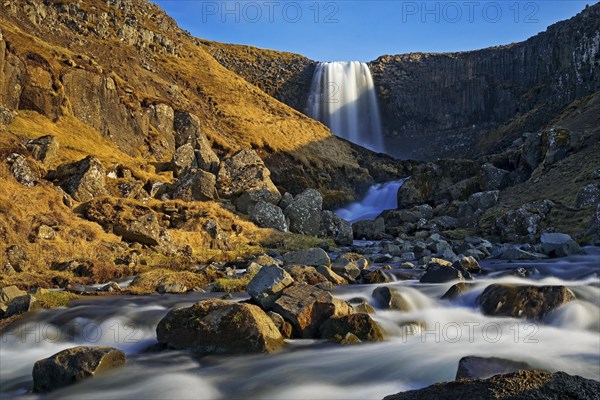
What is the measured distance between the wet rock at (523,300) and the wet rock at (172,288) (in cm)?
842

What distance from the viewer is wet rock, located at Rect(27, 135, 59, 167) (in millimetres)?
26458

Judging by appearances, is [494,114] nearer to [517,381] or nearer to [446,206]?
[446,206]

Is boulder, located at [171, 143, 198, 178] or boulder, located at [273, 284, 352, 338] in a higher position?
boulder, located at [171, 143, 198, 178]

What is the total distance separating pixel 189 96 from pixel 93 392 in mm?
56504

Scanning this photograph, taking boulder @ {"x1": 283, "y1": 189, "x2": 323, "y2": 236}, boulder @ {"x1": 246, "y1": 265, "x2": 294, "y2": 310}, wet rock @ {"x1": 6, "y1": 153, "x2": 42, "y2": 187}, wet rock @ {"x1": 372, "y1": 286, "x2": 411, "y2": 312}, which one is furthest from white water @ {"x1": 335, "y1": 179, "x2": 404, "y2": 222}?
boulder @ {"x1": 246, "y1": 265, "x2": 294, "y2": 310}

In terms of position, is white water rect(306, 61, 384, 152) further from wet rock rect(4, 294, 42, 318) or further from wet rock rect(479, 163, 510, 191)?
wet rock rect(4, 294, 42, 318)

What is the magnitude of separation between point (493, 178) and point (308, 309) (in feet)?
119

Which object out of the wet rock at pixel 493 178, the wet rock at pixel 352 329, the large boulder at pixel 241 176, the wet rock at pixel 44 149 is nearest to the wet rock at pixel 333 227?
the large boulder at pixel 241 176

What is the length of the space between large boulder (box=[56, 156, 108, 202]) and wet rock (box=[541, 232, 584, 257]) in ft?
66.9

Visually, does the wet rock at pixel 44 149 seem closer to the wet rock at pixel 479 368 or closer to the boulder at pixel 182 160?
the boulder at pixel 182 160

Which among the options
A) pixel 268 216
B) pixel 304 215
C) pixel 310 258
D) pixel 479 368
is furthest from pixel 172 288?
pixel 304 215

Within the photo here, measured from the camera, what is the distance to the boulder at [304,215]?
105 ft

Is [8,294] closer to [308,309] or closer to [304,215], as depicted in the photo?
[308,309]

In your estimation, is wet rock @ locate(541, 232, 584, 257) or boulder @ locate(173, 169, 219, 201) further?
boulder @ locate(173, 169, 219, 201)
